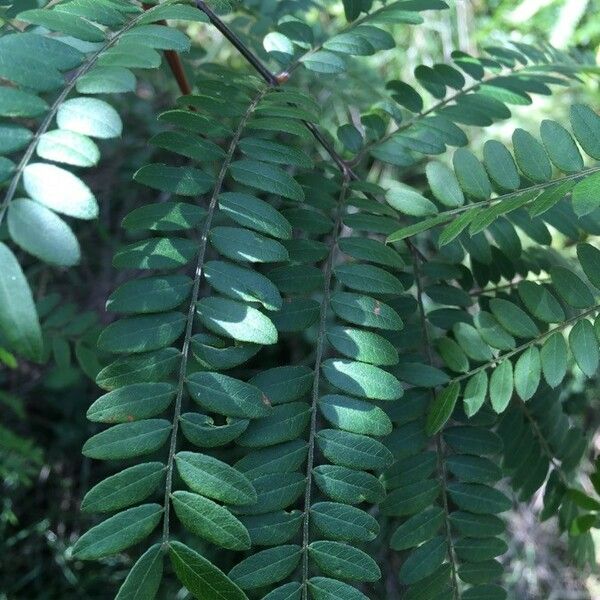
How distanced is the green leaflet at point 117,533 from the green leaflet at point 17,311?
20 cm

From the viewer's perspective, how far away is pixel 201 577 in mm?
651

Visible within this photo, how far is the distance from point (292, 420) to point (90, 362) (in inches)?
23.5

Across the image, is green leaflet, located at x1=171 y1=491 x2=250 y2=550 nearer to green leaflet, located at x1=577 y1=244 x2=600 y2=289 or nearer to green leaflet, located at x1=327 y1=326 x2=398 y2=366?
green leaflet, located at x1=327 y1=326 x2=398 y2=366

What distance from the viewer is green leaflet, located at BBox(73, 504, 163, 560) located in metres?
0.65

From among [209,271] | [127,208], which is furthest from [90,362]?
[127,208]

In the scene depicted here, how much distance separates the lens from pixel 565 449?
1043 mm

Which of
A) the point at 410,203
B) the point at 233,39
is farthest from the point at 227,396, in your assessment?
the point at 233,39

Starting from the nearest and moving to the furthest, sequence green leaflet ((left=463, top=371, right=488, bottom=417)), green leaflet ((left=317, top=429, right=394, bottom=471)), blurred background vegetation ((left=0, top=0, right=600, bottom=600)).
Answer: green leaflet ((left=317, top=429, right=394, bottom=471)) < green leaflet ((left=463, top=371, right=488, bottom=417)) < blurred background vegetation ((left=0, top=0, right=600, bottom=600))

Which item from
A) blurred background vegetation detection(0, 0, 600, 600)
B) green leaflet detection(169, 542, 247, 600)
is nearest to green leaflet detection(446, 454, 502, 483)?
green leaflet detection(169, 542, 247, 600)

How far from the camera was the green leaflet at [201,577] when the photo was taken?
650 millimetres

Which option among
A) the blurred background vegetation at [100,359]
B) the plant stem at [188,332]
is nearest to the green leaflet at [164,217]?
the plant stem at [188,332]

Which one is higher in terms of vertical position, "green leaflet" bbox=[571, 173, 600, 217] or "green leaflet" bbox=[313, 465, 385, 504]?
"green leaflet" bbox=[571, 173, 600, 217]

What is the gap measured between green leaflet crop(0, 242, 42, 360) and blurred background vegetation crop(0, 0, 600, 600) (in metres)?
0.77

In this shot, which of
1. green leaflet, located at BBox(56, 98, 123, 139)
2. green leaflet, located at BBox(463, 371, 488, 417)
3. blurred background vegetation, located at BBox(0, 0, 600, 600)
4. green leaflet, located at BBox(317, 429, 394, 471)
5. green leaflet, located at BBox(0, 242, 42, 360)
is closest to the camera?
green leaflet, located at BBox(0, 242, 42, 360)
